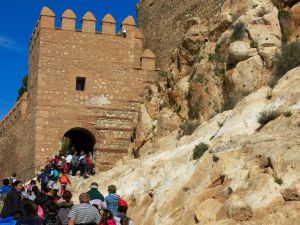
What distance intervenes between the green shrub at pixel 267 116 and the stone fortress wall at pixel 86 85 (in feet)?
37.4

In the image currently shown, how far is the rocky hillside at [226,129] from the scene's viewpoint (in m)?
7.97

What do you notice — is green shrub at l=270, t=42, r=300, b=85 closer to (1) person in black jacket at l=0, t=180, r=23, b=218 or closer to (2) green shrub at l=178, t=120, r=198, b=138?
(2) green shrub at l=178, t=120, r=198, b=138

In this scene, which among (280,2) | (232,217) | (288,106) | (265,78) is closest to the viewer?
(232,217)

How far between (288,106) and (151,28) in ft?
44.8

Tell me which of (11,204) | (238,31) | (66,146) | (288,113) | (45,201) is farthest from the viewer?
(66,146)

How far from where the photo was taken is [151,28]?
2297 cm

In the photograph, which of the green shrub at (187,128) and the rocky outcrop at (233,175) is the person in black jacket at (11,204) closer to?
the rocky outcrop at (233,175)

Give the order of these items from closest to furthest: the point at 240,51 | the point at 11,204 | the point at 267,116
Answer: the point at 11,204 → the point at 267,116 → the point at 240,51

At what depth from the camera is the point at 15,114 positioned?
991 inches

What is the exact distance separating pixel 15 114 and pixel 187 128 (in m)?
11.9

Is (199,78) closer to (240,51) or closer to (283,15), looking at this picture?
(240,51)

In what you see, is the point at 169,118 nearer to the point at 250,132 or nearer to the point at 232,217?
the point at 250,132

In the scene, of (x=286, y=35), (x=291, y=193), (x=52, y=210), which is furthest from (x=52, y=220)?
(x=286, y=35)

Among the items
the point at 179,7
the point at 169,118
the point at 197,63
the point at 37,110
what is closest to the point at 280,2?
the point at 197,63
